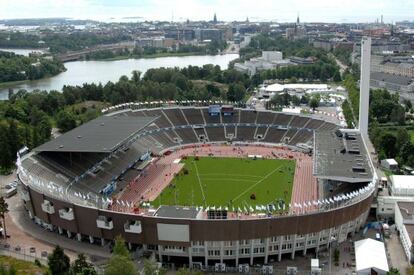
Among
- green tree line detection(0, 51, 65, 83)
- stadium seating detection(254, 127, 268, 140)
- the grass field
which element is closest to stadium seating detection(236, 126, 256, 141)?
stadium seating detection(254, 127, 268, 140)

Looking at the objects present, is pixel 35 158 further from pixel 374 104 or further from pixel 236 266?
pixel 374 104

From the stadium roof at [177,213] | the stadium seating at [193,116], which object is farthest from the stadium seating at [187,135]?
the stadium roof at [177,213]

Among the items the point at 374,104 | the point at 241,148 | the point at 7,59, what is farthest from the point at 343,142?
the point at 7,59

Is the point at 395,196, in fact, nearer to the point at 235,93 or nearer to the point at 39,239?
the point at 39,239

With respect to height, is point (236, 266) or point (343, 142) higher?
point (343, 142)

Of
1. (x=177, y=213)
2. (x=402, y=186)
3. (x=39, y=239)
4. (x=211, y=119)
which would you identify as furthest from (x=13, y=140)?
(x=402, y=186)

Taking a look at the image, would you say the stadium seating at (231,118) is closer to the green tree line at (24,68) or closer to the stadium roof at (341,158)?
the stadium roof at (341,158)
